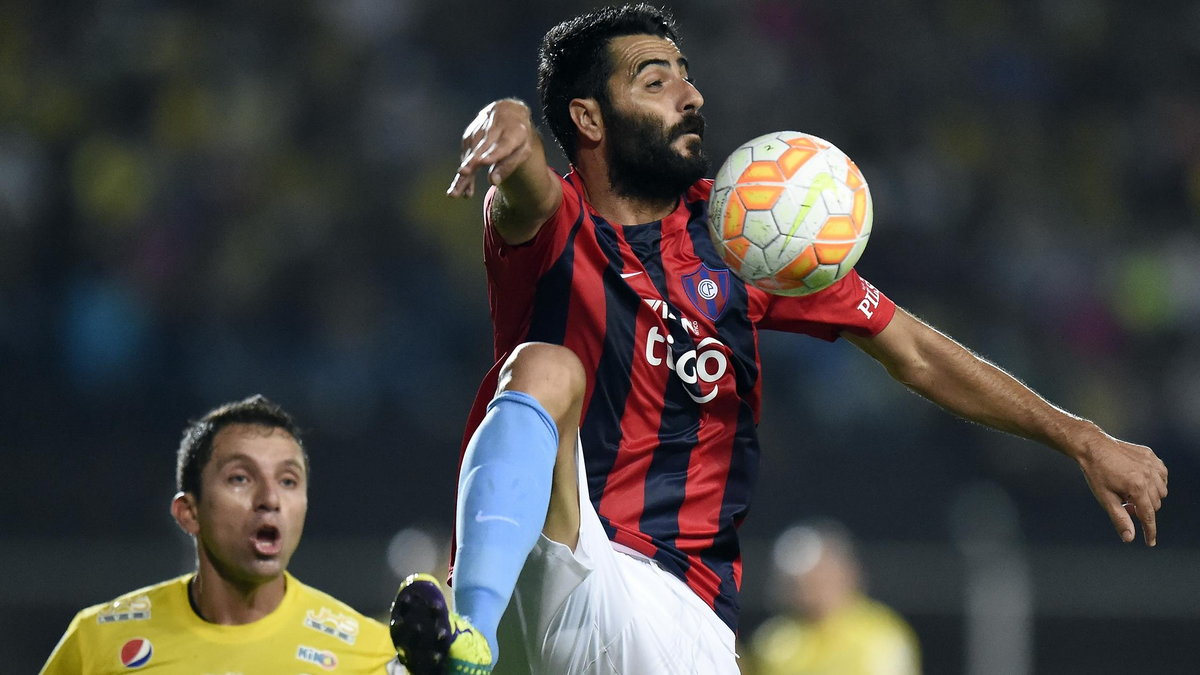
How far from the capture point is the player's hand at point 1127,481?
13.1 ft

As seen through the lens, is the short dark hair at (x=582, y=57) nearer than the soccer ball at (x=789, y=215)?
No

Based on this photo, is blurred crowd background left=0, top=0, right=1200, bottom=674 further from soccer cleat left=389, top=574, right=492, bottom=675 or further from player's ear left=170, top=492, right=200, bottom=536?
soccer cleat left=389, top=574, right=492, bottom=675

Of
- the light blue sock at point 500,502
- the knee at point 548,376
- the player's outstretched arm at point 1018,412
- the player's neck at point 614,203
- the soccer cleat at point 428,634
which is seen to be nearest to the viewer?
the soccer cleat at point 428,634

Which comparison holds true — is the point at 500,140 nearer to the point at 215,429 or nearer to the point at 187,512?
the point at 215,429

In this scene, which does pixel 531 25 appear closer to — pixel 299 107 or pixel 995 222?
pixel 299 107

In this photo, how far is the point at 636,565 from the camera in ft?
12.3

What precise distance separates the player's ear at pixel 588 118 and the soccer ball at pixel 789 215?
0.46 meters

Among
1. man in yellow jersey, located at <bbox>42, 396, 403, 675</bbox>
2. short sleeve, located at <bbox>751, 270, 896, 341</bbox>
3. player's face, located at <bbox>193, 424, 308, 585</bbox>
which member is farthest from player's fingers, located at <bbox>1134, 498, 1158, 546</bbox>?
player's face, located at <bbox>193, 424, 308, 585</bbox>

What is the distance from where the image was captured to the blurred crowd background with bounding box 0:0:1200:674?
356 inches

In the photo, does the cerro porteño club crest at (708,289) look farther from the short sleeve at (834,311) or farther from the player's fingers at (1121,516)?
the player's fingers at (1121,516)

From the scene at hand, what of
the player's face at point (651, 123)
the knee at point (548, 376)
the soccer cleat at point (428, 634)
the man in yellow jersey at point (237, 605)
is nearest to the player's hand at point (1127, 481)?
the player's face at point (651, 123)

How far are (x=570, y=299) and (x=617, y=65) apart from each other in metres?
0.72

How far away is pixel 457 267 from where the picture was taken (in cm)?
1031

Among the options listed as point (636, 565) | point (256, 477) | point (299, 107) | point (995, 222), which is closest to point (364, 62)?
point (299, 107)
